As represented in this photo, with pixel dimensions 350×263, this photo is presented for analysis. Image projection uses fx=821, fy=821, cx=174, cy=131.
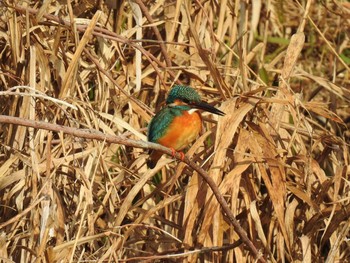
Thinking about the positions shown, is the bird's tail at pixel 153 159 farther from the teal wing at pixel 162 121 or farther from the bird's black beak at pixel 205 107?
the bird's black beak at pixel 205 107

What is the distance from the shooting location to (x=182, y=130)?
2902 millimetres

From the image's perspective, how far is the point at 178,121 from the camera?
291 cm

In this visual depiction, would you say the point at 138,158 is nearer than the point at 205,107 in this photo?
No

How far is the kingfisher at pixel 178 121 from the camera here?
9.57 feet

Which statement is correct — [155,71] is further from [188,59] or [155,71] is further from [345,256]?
[345,256]

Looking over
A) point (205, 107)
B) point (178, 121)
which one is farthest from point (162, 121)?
point (205, 107)

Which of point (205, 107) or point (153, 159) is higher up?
point (205, 107)

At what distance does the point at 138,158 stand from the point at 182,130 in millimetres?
273

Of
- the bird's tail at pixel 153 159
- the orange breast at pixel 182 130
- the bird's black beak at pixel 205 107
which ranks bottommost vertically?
the bird's tail at pixel 153 159

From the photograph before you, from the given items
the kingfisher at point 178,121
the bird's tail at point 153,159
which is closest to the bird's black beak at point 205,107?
the kingfisher at point 178,121

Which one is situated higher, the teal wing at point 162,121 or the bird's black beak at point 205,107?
the bird's black beak at point 205,107

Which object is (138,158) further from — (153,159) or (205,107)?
(205,107)

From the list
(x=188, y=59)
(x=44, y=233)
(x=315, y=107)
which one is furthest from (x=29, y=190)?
(x=315, y=107)

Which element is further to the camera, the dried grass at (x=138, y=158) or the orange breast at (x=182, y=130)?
the orange breast at (x=182, y=130)
